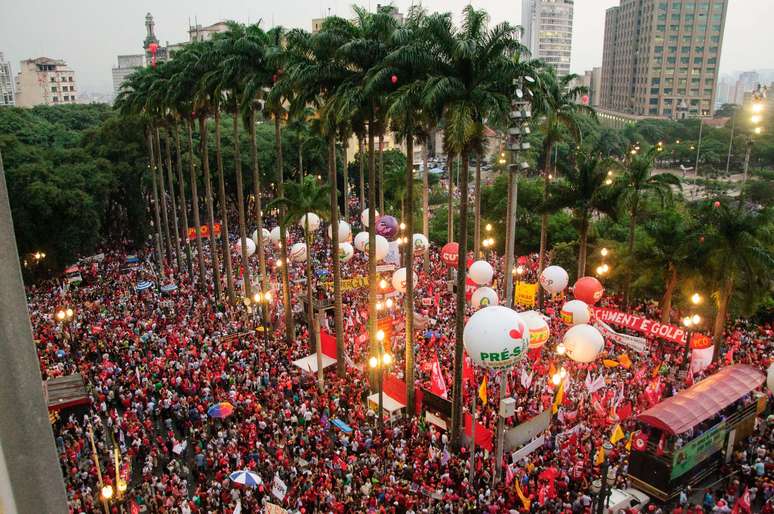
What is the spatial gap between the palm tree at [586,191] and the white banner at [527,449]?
13451mm

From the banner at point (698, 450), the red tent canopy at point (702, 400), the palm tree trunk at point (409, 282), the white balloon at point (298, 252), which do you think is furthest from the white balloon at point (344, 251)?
the banner at point (698, 450)

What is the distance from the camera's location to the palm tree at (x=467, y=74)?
63.8ft

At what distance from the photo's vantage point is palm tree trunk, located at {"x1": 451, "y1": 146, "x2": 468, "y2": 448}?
2075 cm

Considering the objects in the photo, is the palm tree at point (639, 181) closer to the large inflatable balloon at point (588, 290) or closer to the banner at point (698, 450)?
the large inflatable balloon at point (588, 290)

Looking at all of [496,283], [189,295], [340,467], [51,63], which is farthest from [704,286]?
[51,63]

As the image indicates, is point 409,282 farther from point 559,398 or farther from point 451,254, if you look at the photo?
point 451,254

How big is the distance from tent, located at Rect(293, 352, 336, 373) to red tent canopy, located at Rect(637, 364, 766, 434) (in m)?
14.7

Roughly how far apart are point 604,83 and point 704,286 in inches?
6582

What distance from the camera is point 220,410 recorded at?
72.7ft

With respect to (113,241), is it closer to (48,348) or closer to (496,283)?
(48,348)

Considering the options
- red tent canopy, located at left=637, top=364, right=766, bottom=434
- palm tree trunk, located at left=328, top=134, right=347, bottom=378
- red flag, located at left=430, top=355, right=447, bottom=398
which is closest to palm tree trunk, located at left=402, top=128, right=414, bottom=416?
red flag, located at left=430, top=355, right=447, bottom=398

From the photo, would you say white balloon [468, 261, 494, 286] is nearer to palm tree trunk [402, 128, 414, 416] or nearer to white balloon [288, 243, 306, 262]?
palm tree trunk [402, 128, 414, 416]

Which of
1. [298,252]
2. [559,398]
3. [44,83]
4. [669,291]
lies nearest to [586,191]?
[669,291]

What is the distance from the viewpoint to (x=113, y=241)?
5441 cm
